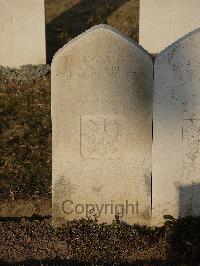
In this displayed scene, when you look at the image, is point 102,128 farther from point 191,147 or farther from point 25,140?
point 25,140

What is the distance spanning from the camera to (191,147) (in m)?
4.81

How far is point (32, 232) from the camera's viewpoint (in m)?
4.87

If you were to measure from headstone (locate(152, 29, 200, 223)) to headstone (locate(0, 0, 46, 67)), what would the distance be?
595 cm

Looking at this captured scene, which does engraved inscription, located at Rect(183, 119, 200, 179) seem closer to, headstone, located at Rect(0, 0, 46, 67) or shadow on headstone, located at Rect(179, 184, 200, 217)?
shadow on headstone, located at Rect(179, 184, 200, 217)

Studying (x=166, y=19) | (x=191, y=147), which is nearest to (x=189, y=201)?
(x=191, y=147)

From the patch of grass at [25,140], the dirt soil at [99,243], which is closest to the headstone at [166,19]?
the patch of grass at [25,140]

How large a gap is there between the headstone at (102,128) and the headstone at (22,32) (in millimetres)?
5740

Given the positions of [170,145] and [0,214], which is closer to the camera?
[170,145]

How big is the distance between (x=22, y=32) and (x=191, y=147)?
20.5 ft

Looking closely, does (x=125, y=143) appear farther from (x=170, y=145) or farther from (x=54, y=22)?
(x=54, y=22)

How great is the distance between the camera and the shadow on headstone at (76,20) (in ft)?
40.2

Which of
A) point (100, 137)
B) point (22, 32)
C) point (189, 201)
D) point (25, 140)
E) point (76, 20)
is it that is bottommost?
point (189, 201)

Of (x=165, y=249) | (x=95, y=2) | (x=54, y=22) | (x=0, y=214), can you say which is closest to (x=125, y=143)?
(x=165, y=249)

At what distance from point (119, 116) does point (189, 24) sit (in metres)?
6.40
